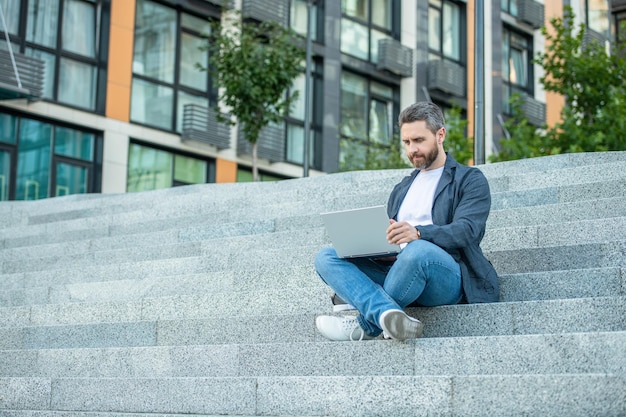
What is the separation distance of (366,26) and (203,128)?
784cm

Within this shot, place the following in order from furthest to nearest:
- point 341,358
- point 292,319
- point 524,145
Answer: point 524,145 < point 292,319 < point 341,358

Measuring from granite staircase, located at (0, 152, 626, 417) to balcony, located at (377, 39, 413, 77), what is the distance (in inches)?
727

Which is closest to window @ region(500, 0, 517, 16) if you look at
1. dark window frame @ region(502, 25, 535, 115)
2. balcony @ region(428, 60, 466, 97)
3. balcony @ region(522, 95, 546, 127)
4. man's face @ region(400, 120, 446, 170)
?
dark window frame @ region(502, 25, 535, 115)

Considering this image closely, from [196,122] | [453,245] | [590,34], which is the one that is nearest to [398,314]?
[453,245]

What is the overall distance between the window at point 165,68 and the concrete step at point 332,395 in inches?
668

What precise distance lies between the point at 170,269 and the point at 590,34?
3059cm

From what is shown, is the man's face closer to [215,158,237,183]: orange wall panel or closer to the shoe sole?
the shoe sole

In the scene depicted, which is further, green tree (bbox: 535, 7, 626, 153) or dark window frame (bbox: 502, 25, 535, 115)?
dark window frame (bbox: 502, 25, 535, 115)

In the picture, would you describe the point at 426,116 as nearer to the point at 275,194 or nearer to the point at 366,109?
the point at 275,194

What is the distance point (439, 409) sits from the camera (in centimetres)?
477

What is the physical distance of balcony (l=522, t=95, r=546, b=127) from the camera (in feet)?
111

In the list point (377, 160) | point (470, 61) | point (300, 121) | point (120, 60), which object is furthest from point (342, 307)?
point (470, 61)

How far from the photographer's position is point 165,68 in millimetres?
23609

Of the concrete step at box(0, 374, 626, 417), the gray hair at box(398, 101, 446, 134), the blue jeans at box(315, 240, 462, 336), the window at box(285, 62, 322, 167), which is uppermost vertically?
the window at box(285, 62, 322, 167)
